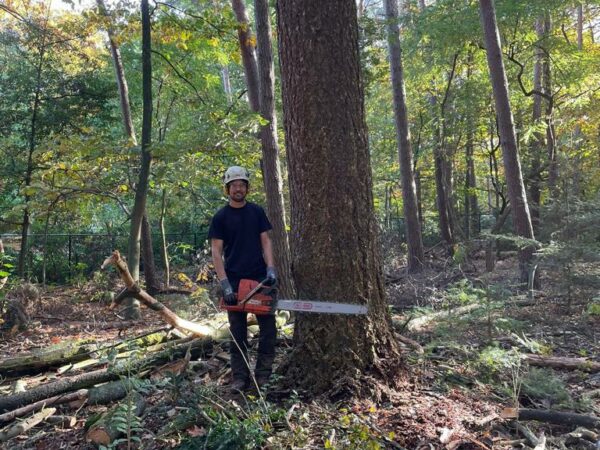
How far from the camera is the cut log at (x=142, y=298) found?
4938 mm

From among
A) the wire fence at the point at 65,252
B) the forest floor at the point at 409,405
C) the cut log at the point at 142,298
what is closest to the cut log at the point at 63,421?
the forest floor at the point at 409,405

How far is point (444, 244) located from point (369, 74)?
7.35 m

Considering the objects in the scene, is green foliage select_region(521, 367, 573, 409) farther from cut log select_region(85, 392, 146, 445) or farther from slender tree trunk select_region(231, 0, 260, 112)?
slender tree trunk select_region(231, 0, 260, 112)

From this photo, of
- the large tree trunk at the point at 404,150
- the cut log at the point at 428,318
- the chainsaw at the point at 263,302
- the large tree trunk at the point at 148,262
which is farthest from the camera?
the large tree trunk at the point at 404,150

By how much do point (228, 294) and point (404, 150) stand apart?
1034 cm

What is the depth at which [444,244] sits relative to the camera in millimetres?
16766

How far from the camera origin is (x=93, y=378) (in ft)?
15.1

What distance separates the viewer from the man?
427cm

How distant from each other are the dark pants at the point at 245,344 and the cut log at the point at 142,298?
1.22 meters

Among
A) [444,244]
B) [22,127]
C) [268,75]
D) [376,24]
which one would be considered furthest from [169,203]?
[444,244]

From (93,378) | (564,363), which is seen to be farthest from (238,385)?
(564,363)

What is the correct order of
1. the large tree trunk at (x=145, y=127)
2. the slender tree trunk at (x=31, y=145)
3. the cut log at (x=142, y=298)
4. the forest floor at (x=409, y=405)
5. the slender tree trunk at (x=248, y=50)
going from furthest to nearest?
1. the slender tree trunk at (x=31, y=145)
2. the slender tree trunk at (x=248, y=50)
3. the large tree trunk at (x=145, y=127)
4. the cut log at (x=142, y=298)
5. the forest floor at (x=409, y=405)

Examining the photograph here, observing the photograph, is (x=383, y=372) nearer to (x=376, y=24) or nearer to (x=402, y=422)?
(x=402, y=422)

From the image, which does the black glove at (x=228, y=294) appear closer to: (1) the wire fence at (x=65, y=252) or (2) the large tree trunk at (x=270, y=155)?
(2) the large tree trunk at (x=270, y=155)
